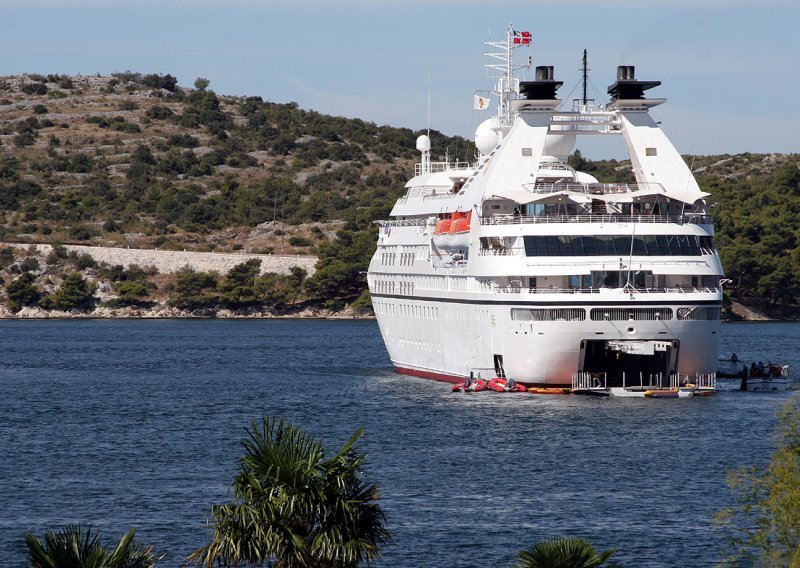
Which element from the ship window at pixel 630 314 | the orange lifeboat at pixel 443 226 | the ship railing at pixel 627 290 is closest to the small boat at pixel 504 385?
the ship railing at pixel 627 290

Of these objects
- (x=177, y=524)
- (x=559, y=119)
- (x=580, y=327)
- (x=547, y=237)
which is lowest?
(x=177, y=524)

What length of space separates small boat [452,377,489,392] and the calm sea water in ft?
1.69

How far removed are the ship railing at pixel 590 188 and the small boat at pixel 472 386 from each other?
856cm

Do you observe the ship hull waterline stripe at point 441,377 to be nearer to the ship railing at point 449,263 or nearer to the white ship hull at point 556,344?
the white ship hull at point 556,344

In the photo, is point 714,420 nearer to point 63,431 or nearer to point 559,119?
point 559,119

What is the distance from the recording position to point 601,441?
49.0 m

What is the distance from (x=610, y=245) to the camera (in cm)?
5844

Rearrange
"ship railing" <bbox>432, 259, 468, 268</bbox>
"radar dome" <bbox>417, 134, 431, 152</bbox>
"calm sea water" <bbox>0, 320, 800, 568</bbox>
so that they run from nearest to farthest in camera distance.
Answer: "calm sea water" <bbox>0, 320, 800, 568</bbox>
"ship railing" <bbox>432, 259, 468, 268</bbox>
"radar dome" <bbox>417, 134, 431, 152</bbox>

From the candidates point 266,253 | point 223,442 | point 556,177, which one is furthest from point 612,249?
point 266,253

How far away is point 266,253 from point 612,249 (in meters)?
109

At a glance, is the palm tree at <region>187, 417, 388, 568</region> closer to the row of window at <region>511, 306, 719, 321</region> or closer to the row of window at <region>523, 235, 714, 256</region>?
the row of window at <region>511, 306, 719, 321</region>

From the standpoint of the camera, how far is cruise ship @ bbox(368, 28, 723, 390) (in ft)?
189

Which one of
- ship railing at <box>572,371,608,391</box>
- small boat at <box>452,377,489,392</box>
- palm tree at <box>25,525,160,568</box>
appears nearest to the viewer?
palm tree at <box>25,525,160,568</box>

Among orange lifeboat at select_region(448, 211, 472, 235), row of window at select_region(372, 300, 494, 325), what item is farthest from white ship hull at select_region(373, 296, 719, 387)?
orange lifeboat at select_region(448, 211, 472, 235)
